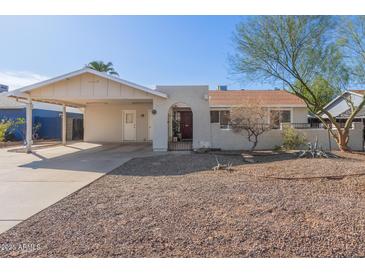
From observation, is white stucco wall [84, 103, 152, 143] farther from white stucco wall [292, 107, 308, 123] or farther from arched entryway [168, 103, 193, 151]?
white stucco wall [292, 107, 308, 123]

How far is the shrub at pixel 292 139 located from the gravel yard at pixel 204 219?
19.7 feet

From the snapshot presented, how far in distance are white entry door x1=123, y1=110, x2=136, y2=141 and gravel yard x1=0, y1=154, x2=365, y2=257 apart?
12.1 m

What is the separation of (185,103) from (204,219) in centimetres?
967

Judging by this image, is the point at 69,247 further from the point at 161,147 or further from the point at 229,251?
the point at 161,147

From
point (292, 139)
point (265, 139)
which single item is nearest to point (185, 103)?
point (265, 139)

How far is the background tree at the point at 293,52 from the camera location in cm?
1107

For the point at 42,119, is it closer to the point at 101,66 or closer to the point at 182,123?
the point at 101,66

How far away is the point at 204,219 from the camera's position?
415 cm

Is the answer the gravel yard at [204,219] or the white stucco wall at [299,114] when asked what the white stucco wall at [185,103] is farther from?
the white stucco wall at [299,114]

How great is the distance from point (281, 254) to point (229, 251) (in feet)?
1.96

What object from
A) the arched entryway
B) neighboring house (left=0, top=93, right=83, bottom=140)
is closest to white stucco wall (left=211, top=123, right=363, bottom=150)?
the arched entryway

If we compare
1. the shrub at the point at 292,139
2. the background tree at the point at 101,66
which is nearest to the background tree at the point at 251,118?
the shrub at the point at 292,139
